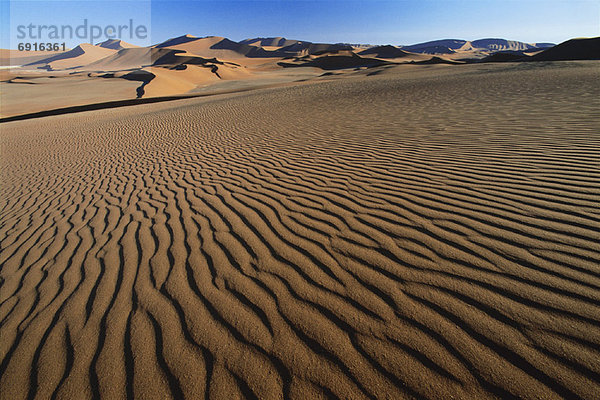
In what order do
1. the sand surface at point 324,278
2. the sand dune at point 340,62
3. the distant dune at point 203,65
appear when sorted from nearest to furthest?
1. the sand surface at point 324,278
2. the distant dune at point 203,65
3. the sand dune at point 340,62

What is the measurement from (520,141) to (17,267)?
6675mm

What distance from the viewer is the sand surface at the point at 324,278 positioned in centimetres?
157

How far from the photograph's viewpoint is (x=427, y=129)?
6055 millimetres

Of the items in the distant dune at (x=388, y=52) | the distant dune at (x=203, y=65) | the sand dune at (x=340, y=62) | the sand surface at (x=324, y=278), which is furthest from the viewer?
the distant dune at (x=388, y=52)

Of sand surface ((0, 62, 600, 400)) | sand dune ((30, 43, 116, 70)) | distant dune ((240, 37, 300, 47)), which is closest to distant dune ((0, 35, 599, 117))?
sand dune ((30, 43, 116, 70))

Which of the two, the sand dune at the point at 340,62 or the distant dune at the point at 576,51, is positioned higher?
the sand dune at the point at 340,62

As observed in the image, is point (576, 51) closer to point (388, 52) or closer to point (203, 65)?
point (203, 65)

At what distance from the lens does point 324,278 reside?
2219 mm

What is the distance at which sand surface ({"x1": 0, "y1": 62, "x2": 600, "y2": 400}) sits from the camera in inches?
61.9

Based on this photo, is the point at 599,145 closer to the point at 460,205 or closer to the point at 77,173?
the point at 460,205

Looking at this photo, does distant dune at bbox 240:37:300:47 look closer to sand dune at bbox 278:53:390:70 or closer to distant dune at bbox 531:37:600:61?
sand dune at bbox 278:53:390:70

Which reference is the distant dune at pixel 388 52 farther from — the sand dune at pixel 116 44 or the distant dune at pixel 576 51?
the sand dune at pixel 116 44

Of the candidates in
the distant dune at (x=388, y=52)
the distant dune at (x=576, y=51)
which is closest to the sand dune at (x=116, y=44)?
the distant dune at (x=388, y=52)

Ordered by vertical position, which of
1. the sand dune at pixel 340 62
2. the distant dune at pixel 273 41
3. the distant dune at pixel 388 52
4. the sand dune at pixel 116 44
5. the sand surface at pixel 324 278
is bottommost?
the sand surface at pixel 324 278
